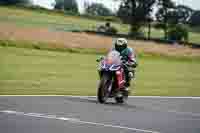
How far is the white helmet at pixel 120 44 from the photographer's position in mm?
19172

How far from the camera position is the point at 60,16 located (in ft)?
331

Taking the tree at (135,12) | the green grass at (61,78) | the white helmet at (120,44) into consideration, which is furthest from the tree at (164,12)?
the white helmet at (120,44)

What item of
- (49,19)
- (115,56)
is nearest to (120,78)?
(115,56)

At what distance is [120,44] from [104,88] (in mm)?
1431

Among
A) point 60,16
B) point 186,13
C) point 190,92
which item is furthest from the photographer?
point 186,13

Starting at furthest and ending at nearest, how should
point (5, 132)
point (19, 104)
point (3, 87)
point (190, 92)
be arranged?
point (190, 92), point (3, 87), point (19, 104), point (5, 132)

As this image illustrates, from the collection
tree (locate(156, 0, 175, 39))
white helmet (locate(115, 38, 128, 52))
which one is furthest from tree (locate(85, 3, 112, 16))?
white helmet (locate(115, 38, 128, 52))

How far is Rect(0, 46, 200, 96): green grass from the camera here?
78.8 ft

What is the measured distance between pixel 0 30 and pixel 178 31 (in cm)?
6184

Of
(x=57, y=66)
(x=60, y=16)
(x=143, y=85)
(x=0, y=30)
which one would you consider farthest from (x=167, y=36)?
(x=143, y=85)

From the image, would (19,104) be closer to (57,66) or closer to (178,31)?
(57,66)

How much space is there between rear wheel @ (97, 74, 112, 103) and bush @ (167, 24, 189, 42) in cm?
9042

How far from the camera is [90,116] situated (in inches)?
592

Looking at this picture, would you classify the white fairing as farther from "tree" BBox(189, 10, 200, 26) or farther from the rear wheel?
"tree" BBox(189, 10, 200, 26)
